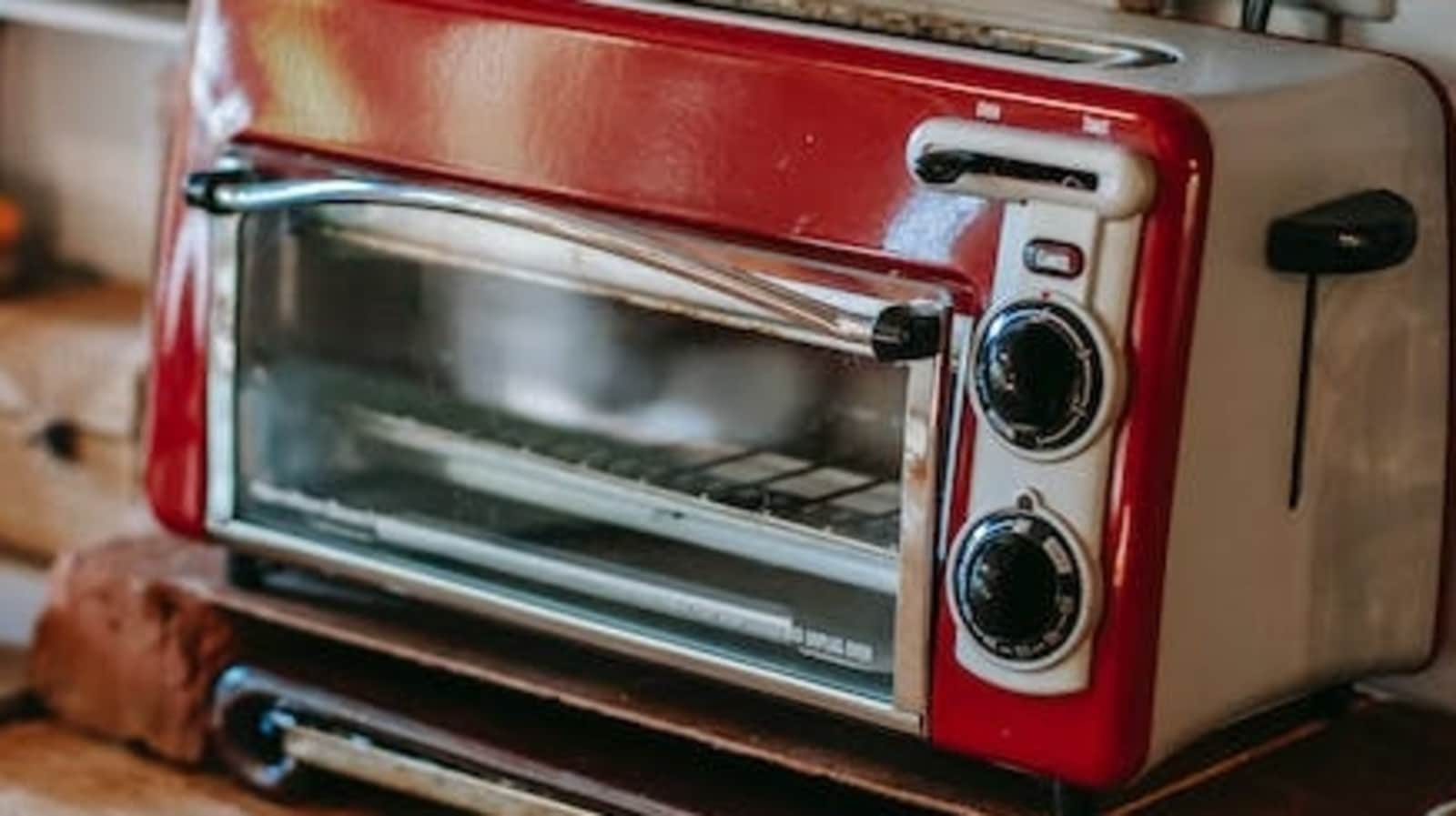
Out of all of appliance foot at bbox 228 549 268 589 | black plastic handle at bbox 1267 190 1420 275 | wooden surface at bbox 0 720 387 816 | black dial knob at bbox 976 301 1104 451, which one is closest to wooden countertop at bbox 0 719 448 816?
wooden surface at bbox 0 720 387 816

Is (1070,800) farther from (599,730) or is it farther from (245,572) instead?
(245,572)

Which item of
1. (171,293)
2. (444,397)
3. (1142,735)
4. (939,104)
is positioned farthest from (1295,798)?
(171,293)

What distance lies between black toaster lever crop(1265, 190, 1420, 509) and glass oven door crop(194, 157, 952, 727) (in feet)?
0.54

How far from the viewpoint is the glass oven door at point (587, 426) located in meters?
1.48

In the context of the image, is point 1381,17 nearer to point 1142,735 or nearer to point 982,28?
point 982,28

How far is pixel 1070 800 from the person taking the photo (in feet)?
4.76

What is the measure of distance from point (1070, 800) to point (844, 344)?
0.24 metres

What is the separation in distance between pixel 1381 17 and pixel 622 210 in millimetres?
419

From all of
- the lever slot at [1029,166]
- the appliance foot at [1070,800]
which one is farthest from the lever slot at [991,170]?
the appliance foot at [1070,800]

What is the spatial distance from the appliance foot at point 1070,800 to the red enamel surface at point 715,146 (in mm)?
27

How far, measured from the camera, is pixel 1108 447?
138cm

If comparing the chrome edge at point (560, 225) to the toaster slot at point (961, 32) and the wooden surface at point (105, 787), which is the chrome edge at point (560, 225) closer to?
the toaster slot at point (961, 32)

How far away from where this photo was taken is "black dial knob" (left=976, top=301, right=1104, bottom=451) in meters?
1.38

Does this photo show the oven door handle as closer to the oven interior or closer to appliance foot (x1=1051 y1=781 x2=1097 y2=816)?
the oven interior
